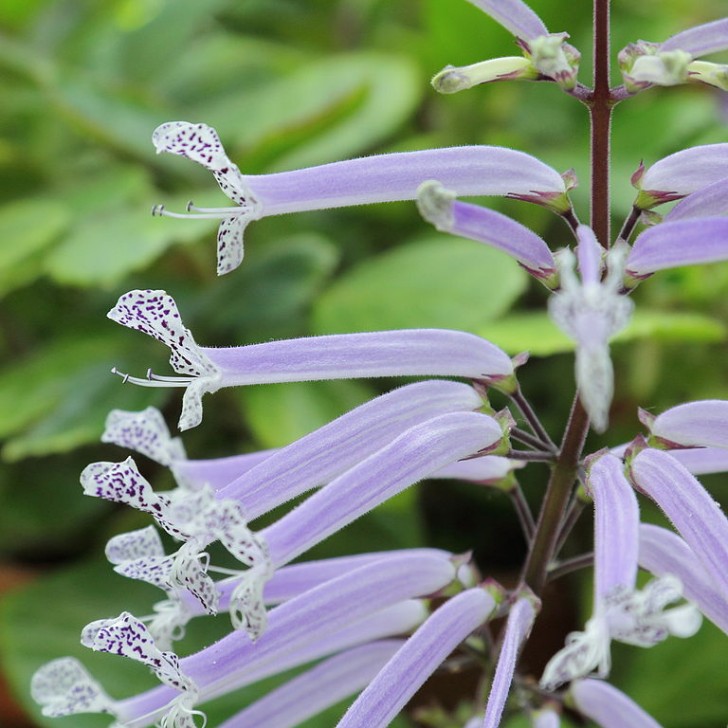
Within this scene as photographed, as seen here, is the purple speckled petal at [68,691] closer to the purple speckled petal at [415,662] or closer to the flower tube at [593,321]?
the purple speckled petal at [415,662]

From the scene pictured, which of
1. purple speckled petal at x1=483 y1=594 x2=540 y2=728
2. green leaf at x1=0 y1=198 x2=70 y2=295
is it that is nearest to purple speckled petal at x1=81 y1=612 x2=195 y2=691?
purple speckled petal at x1=483 y1=594 x2=540 y2=728

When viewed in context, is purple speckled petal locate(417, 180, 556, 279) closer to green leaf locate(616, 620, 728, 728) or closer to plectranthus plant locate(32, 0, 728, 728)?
plectranthus plant locate(32, 0, 728, 728)

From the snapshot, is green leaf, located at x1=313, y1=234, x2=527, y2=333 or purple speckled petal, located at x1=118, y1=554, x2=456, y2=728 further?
green leaf, located at x1=313, y1=234, x2=527, y2=333

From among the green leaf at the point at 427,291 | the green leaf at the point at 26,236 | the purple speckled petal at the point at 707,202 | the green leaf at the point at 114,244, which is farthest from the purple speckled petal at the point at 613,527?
the green leaf at the point at 26,236

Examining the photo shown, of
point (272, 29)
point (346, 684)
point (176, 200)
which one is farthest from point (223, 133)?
point (346, 684)

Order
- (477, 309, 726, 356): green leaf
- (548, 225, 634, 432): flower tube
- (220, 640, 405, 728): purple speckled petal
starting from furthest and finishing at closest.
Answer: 1. (477, 309, 726, 356): green leaf
2. (220, 640, 405, 728): purple speckled petal
3. (548, 225, 634, 432): flower tube

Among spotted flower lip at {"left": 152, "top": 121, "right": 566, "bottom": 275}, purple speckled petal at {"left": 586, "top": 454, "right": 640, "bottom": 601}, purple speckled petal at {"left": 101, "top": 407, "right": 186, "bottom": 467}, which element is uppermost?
spotted flower lip at {"left": 152, "top": 121, "right": 566, "bottom": 275}

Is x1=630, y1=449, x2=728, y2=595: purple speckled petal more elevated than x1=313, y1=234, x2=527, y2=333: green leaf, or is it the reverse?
x1=313, y1=234, x2=527, y2=333: green leaf
